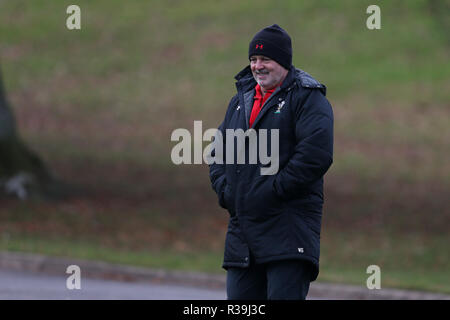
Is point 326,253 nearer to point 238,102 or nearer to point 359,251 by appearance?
point 359,251

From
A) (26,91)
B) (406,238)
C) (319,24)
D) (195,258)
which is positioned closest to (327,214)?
(406,238)

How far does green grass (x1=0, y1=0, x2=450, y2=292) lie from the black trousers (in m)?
5.84

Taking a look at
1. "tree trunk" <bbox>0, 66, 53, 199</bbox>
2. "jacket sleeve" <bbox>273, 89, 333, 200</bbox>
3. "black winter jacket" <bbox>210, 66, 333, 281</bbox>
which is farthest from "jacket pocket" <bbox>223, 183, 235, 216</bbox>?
"tree trunk" <bbox>0, 66, 53, 199</bbox>

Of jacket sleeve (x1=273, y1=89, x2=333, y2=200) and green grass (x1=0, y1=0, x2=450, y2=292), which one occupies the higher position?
green grass (x1=0, y1=0, x2=450, y2=292)

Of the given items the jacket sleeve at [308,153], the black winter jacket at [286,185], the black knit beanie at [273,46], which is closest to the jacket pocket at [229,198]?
the black winter jacket at [286,185]

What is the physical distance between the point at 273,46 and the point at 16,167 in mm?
11964

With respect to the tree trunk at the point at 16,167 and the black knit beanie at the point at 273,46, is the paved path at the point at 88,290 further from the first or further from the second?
the tree trunk at the point at 16,167

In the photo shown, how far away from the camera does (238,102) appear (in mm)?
5645

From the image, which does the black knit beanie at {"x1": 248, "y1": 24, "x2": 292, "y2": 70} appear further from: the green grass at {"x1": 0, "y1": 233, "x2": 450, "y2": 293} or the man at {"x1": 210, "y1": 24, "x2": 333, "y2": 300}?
the green grass at {"x1": 0, "y1": 233, "x2": 450, "y2": 293}

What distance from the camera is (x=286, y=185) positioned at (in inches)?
205

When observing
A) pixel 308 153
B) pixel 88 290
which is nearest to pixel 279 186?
pixel 308 153

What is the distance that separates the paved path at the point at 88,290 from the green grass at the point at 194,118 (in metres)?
1.40

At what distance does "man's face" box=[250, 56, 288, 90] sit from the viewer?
5.50 metres

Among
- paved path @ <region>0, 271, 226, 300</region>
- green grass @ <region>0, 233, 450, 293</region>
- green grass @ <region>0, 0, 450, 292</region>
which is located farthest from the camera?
green grass @ <region>0, 0, 450, 292</region>
